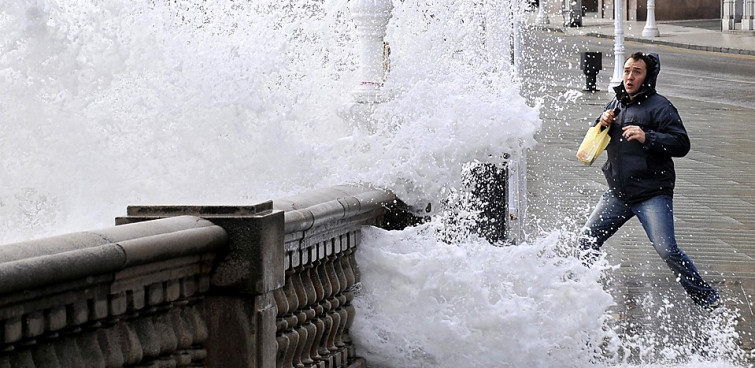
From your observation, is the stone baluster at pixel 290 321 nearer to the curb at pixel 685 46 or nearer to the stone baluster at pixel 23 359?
the stone baluster at pixel 23 359

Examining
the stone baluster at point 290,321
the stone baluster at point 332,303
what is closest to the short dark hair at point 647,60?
the stone baluster at point 332,303

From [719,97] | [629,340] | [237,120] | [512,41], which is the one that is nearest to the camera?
[237,120]

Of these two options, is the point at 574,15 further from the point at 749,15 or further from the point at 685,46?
the point at 685,46

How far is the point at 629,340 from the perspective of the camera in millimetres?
7855

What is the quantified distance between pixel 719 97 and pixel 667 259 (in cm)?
1820

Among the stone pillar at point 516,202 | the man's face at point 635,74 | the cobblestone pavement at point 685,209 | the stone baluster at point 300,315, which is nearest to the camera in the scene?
Answer: the stone baluster at point 300,315

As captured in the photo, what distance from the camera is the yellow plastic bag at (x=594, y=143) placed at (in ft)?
28.9

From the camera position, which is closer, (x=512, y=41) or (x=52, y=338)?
(x=52, y=338)

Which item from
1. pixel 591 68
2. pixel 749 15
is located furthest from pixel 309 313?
pixel 749 15

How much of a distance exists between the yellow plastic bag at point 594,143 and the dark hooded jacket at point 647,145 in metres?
0.07

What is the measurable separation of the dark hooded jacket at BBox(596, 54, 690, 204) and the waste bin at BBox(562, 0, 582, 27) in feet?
143

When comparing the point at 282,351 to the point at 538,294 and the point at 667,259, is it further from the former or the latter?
the point at 667,259

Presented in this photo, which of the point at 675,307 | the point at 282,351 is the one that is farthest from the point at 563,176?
the point at 282,351

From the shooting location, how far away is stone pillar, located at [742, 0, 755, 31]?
46.4 metres
